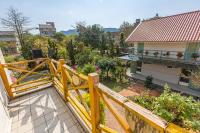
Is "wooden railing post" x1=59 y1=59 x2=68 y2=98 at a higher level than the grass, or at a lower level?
higher

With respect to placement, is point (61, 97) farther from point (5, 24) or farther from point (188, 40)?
point (5, 24)

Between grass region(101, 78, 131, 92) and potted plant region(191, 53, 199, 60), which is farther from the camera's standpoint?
grass region(101, 78, 131, 92)

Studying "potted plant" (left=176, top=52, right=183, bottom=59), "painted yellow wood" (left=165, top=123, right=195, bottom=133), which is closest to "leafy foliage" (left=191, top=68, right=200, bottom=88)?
"potted plant" (left=176, top=52, right=183, bottom=59)

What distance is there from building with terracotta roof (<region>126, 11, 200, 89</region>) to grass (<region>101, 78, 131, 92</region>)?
1957 millimetres

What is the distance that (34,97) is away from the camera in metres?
3.66

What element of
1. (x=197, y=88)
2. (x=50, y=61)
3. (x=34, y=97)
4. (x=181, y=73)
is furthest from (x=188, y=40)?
(x=34, y=97)

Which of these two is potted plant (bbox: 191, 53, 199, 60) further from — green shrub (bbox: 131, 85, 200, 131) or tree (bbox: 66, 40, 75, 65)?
tree (bbox: 66, 40, 75, 65)

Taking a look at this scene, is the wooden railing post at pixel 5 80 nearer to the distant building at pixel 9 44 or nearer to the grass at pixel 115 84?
the grass at pixel 115 84

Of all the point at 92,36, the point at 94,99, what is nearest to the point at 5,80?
the point at 94,99

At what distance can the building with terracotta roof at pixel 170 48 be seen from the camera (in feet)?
28.7

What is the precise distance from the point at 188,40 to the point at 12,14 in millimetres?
21006

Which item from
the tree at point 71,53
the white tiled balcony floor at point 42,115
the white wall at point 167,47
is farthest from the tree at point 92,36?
the white tiled balcony floor at point 42,115

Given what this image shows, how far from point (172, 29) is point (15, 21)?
20147 millimetres

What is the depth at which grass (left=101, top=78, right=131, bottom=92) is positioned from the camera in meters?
10.2
